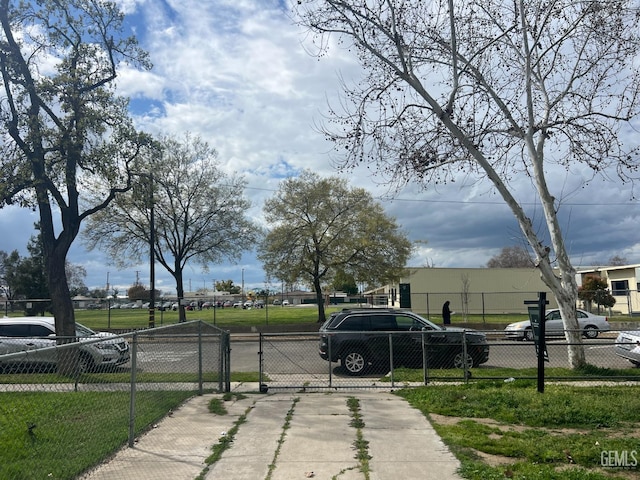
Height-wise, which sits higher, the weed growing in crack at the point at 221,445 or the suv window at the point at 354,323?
the suv window at the point at 354,323

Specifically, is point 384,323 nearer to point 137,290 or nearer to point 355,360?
point 355,360

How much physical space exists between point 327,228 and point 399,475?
28278 mm

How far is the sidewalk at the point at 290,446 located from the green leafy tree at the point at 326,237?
958 inches

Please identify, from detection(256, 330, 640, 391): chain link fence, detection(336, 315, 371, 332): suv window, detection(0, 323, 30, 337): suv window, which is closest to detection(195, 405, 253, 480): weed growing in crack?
detection(256, 330, 640, 391): chain link fence

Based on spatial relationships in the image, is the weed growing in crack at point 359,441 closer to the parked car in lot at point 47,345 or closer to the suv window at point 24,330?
the parked car in lot at point 47,345

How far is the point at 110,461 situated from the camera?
5773mm

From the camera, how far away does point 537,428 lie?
6902 millimetres

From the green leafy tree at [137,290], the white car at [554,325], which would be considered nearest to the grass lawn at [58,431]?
the white car at [554,325]

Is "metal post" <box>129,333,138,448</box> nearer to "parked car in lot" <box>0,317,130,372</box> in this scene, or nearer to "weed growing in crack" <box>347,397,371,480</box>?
"parked car in lot" <box>0,317,130,372</box>

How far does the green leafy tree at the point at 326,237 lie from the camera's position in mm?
33094

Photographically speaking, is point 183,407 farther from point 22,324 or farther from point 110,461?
point 22,324

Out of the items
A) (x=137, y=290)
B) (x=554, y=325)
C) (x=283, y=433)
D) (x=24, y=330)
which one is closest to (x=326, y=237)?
(x=554, y=325)

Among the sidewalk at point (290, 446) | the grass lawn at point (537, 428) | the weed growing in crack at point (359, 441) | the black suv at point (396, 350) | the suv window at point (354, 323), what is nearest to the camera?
the grass lawn at point (537, 428)

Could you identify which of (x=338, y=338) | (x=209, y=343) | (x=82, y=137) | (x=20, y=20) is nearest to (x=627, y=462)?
(x=209, y=343)
